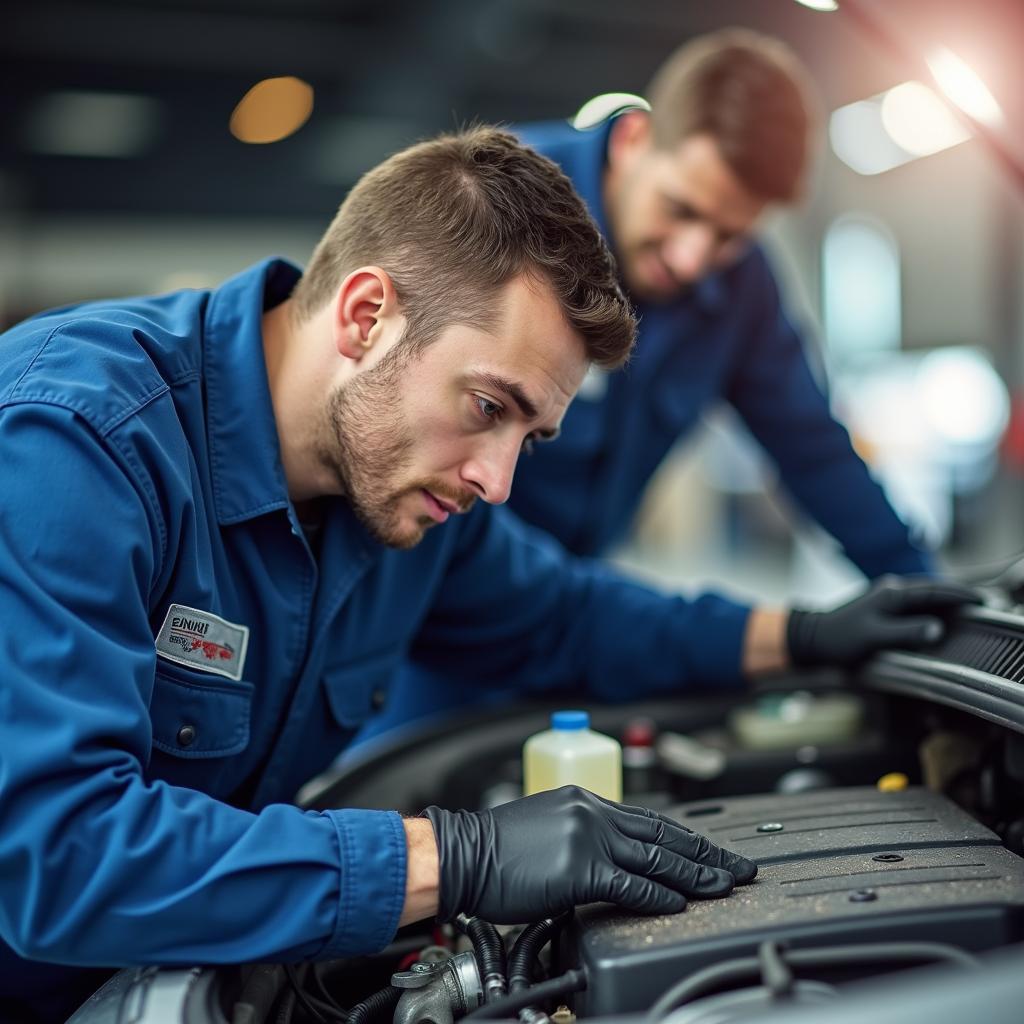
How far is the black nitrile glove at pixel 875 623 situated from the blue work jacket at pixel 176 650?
51 centimetres

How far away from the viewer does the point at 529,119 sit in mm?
7578

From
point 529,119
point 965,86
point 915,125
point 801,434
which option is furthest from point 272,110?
point 965,86

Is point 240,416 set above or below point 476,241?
below

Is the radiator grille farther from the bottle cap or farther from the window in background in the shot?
the window in background

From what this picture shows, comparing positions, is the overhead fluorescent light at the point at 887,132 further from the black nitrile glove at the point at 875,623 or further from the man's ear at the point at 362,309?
the man's ear at the point at 362,309

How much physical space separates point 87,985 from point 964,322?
7.22 metres

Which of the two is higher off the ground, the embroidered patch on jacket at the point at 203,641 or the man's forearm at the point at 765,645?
the embroidered patch on jacket at the point at 203,641

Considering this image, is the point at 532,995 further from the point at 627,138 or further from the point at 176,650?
the point at 627,138

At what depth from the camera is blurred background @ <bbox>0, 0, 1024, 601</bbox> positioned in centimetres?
594

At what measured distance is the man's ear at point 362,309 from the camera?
103 cm

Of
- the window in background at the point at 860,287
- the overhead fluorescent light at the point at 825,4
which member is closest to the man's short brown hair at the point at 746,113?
the overhead fluorescent light at the point at 825,4

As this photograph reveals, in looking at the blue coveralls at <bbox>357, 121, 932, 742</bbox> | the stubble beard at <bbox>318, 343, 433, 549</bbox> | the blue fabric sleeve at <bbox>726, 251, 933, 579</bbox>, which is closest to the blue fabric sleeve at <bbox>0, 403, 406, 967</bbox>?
the stubble beard at <bbox>318, 343, 433, 549</bbox>

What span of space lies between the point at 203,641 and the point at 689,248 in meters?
1.13

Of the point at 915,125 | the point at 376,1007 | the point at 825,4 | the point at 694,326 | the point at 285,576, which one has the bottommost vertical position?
the point at 376,1007
